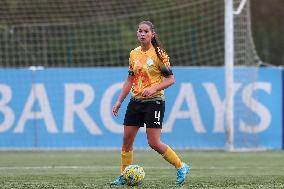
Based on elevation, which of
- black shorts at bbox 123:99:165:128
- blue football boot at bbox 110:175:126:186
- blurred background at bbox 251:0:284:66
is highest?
blurred background at bbox 251:0:284:66

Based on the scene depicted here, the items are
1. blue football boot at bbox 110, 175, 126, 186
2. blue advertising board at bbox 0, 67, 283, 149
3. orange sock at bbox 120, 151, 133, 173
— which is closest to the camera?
blue football boot at bbox 110, 175, 126, 186

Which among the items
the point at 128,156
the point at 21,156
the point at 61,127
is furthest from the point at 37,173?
the point at 61,127

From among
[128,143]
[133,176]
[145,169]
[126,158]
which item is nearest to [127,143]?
[128,143]

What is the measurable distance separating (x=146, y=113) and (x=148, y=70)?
0.52m

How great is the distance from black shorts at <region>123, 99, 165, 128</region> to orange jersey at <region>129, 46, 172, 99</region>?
0.32ft

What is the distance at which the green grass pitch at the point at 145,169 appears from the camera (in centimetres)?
1183

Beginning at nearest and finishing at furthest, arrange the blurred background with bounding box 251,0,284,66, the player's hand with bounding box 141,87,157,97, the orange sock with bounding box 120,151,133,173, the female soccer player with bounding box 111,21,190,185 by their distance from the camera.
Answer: the player's hand with bounding box 141,87,157,97 < the female soccer player with bounding box 111,21,190,185 < the orange sock with bounding box 120,151,133,173 < the blurred background with bounding box 251,0,284,66

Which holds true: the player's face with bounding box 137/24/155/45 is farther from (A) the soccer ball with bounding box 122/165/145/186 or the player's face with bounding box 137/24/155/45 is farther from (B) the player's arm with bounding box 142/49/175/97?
(A) the soccer ball with bounding box 122/165/145/186

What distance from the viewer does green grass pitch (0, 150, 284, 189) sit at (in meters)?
11.8

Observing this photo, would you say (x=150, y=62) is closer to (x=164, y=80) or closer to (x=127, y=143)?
(x=164, y=80)

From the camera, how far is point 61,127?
20.5 m

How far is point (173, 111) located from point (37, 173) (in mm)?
6928

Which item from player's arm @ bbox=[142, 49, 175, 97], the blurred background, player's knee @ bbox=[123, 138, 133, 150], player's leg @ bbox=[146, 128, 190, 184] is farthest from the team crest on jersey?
the blurred background

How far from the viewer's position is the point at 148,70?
11930 mm
